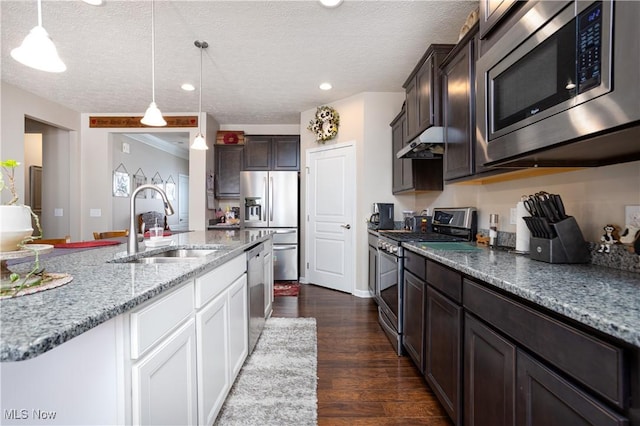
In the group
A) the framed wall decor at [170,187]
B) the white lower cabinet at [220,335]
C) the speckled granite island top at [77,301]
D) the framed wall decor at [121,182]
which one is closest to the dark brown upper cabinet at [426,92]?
the white lower cabinet at [220,335]

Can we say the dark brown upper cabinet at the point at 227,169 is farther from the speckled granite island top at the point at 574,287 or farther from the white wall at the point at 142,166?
the speckled granite island top at the point at 574,287

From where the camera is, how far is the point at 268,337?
268cm

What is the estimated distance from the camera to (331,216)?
14.8 feet

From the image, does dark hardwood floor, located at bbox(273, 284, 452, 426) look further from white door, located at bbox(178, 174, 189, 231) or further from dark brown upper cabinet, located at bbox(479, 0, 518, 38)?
white door, located at bbox(178, 174, 189, 231)

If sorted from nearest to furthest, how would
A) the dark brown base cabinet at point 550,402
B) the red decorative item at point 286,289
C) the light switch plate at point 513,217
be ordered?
the dark brown base cabinet at point 550,402, the light switch plate at point 513,217, the red decorative item at point 286,289

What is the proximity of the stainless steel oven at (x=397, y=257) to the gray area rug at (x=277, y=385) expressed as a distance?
0.68m

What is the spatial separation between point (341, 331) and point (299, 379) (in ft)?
3.03

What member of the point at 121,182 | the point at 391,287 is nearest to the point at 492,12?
the point at 391,287

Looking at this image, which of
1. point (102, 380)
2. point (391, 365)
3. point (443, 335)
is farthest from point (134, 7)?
point (391, 365)

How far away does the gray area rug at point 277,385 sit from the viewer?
65.0 inches

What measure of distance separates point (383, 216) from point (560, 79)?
287 cm

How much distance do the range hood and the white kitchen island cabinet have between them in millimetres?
1849

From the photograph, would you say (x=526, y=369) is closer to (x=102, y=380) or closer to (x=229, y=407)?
(x=102, y=380)

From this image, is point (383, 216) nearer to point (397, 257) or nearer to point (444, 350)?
point (397, 257)
